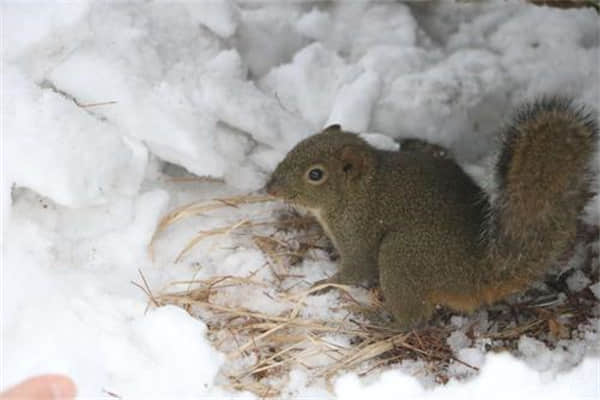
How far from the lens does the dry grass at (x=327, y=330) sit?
2.38 m

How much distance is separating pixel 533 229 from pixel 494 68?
123 centimetres

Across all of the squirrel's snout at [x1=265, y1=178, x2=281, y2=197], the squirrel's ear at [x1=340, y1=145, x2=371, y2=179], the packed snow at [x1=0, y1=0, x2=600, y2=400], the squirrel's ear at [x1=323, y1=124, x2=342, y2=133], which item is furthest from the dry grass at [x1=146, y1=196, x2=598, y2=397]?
the squirrel's ear at [x1=323, y1=124, x2=342, y2=133]

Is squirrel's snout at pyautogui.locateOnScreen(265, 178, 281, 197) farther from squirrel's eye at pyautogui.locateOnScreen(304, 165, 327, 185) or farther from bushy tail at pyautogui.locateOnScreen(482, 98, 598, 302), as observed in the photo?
bushy tail at pyautogui.locateOnScreen(482, 98, 598, 302)

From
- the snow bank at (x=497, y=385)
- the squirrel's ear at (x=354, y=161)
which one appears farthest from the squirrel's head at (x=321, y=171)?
the snow bank at (x=497, y=385)

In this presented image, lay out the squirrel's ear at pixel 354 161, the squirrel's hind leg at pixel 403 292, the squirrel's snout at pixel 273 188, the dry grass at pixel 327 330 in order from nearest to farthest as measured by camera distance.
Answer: the dry grass at pixel 327 330 < the squirrel's hind leg at pixel 403 292 < the squirrel's ear at pixel 354 161 < the squirrel's snout at pixel 273 188

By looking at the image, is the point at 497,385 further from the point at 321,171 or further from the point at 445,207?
the point at 321,171

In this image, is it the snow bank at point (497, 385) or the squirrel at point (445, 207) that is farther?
the squirrel at point (445, 207)

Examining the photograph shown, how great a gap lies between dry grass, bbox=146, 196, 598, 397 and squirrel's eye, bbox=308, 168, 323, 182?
0.93 feet

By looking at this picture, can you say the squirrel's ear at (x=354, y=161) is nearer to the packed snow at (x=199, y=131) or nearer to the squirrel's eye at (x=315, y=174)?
the squirrel's eye at (x=315, y=174)

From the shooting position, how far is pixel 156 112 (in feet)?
9.00

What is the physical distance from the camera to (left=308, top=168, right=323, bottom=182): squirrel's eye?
2.78 metres

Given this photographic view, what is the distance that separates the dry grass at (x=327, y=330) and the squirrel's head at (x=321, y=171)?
0.74 ft

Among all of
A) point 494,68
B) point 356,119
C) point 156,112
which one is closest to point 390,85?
point 356,119

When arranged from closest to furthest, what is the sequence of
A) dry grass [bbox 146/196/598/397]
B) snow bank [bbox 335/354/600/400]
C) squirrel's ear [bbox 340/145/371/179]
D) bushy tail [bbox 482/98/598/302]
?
snow bank [bbox 335/354/600/400] → bushy tail [bbox 482/98/598/302] → dry grass [bbox 146/196/598/397] → squirrel's ear [bbox 340/145/371/179]
